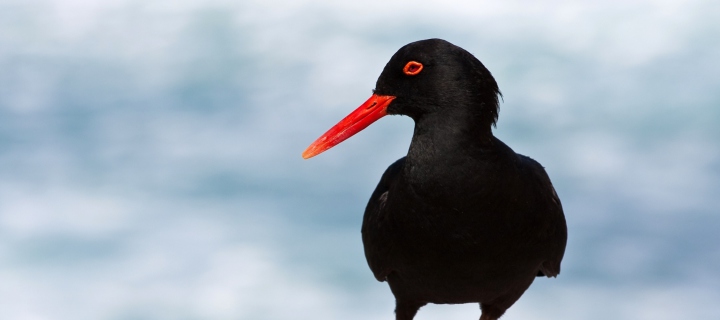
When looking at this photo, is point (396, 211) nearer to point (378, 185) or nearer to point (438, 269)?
point (438, 269)

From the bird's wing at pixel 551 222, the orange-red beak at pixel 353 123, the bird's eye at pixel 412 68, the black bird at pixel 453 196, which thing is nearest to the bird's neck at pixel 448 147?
the black bird at pixel 453 196

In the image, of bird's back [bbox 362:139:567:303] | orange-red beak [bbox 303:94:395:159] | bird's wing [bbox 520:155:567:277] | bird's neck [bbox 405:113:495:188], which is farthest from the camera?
bird's wing [bbox 520:155:567:277]

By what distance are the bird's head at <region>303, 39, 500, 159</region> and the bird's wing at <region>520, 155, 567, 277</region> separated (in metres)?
0.98

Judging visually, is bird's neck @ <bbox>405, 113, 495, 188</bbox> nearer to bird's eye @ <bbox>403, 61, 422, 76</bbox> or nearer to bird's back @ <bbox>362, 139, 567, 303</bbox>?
bird's back @ <bbox>362, 139, 567, 303</bbox>

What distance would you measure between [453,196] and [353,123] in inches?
40.2

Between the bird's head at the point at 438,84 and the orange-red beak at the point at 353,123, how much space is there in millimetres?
61

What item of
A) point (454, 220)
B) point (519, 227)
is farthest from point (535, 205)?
point (454, 220)

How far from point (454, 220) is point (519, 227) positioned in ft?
1.78

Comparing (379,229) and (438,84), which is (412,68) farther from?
(379,229)

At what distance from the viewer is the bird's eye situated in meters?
7.36

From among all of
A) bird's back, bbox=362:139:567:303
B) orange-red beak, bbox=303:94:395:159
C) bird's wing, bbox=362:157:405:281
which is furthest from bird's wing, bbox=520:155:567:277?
orange-red beak, bbox=303:94:395:159

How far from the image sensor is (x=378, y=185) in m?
8.80

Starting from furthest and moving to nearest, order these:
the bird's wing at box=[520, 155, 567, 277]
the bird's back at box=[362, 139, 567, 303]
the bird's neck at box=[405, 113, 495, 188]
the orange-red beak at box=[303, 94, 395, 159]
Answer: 1. the bird's wing at box=[520, 155, 567, 277]
2. the orange-red beak at box=[303, 94, 395, 159]
3. the bird's back at box=[362, 139, 567, 303]
4. the bird's neck at box=[405, 113, 495, 188]

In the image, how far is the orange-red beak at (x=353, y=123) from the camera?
7.68m
